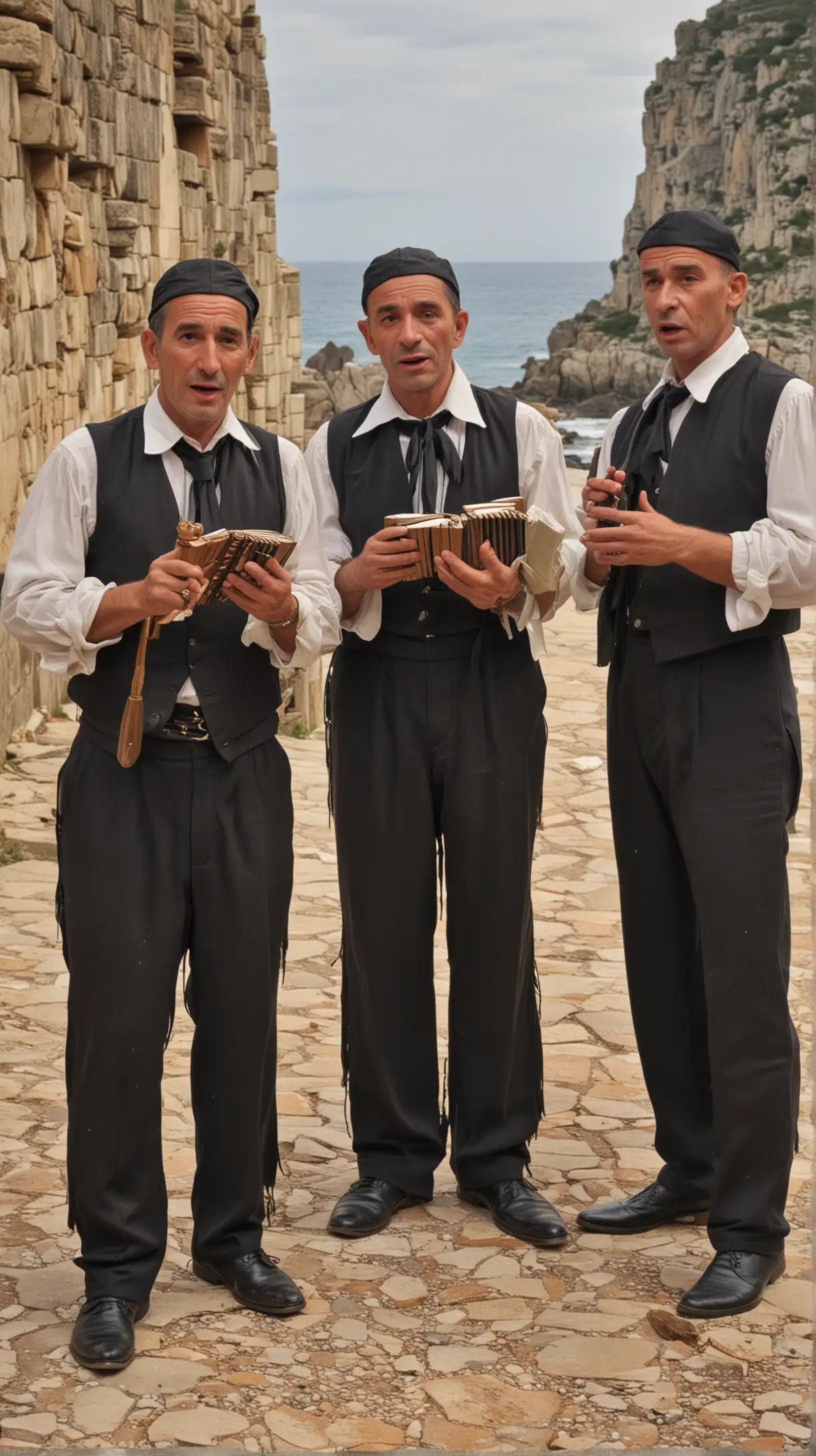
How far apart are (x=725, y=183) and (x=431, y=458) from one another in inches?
2532

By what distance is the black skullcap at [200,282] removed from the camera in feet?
11.5

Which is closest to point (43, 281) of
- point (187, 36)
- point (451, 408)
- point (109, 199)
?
point (109, 199)

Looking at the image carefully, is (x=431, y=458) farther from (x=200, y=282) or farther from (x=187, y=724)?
(x=187, y=724)

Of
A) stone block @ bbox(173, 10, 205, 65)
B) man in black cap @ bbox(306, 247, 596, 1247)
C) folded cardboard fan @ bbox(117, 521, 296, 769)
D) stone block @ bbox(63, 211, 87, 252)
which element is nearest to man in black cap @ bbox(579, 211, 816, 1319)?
man in black cap @ bbox(306, 247, 596, 1247)

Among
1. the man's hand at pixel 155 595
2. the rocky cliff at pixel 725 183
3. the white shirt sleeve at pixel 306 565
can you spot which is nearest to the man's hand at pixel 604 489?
the white shirt sleeve at pixel 306 565

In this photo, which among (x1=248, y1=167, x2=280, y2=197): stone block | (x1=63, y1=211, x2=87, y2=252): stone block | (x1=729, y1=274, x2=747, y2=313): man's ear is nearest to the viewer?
(x1=729, y1=274, x2=747, y2=313): man's ear

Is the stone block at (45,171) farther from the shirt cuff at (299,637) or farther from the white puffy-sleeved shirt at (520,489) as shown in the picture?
the shirt cuff at (299,637)

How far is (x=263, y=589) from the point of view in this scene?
11.2 feet

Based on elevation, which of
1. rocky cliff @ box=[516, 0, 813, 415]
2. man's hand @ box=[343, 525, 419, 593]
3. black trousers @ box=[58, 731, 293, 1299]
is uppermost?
rocky cliff @ box=[516, 0, 813, 415]

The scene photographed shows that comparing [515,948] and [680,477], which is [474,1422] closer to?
[515,948]

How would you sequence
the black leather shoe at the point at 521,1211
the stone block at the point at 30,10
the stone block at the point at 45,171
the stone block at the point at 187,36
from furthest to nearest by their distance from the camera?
1. the stone block at the point at 187,36
2. the stone block at the point at 45,171
3. the stone block at the point at 30,10
4. the black leather shoe at the point at 521,1211

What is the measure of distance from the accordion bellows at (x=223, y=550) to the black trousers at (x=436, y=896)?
64cm

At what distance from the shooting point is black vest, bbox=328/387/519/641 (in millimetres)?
3941

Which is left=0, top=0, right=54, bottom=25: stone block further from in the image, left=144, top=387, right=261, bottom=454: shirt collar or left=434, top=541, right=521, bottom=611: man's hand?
left=434, top=541, right=521, bottom=611: man's hand
